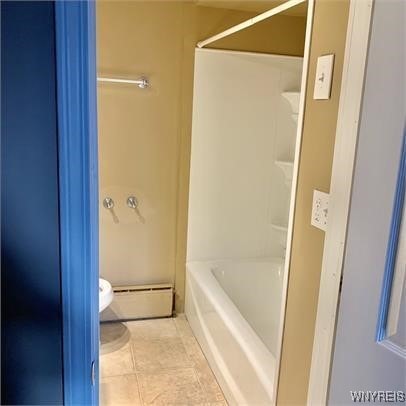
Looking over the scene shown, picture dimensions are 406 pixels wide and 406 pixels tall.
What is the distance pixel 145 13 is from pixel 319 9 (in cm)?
160

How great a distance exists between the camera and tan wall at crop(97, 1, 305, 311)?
2.64 m

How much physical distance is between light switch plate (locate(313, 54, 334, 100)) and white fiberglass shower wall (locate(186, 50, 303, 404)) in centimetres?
152

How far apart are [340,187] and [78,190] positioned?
750mm

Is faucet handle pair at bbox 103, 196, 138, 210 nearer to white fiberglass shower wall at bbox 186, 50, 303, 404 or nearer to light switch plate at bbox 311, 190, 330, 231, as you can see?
white fiberglass shower wall at bbox 186, 50, 303, 404

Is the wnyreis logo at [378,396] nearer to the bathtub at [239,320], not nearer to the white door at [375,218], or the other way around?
the white door at [375,218]

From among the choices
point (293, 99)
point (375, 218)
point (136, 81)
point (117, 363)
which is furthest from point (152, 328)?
point (375, 218)

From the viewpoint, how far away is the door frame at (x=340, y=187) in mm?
1087

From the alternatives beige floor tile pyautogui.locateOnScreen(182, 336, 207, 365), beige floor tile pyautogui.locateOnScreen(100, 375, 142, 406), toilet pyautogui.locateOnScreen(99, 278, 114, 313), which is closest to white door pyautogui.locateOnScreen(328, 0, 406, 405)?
beige floor tile pyautogui.locateOnScreen(100, 375, 142, 406)

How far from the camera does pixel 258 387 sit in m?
1.82

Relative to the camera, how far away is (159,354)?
8.50 ft

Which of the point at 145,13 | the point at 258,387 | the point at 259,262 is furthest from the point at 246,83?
the point at 258,387

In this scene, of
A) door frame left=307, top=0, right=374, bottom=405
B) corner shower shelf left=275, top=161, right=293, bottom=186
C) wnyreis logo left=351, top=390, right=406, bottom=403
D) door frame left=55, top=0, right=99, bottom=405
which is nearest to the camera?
door frame left=55, top=0, right=99, bottom=405

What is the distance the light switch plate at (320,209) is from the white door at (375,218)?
0.17 m

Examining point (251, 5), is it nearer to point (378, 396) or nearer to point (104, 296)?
point (104, 296)
